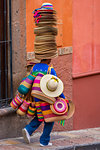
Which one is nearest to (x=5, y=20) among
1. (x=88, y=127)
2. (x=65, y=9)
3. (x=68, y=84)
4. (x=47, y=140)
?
(x=65, y=9)

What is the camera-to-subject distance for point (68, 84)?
7.50 m

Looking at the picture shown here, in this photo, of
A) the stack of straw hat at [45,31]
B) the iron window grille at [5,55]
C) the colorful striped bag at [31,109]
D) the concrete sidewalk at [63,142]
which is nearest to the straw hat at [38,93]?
the colorful striped bag at [31,109]

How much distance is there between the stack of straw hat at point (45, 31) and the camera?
5.86 meters

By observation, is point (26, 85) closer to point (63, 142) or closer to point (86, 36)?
point (63, 142)

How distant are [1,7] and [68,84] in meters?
1.88

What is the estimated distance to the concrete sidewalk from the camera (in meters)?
6.00

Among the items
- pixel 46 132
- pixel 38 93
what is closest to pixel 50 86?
pixel 38 93

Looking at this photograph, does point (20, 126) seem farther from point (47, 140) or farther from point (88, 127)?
point (88, 127)

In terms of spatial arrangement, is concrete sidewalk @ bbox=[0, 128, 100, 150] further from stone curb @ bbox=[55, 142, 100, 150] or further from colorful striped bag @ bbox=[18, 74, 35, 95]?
colorful striped bag @ bbox=[18, 74, 35, 95]

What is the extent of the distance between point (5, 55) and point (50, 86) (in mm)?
1493

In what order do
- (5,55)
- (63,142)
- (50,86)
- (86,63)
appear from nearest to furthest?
(50,86) < (63,142) < (5,55) < (86,63)

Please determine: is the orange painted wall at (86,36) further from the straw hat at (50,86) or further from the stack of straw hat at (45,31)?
the straw hat at (50,86)

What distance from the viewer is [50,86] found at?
5.69 m

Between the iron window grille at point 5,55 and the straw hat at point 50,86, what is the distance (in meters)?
1.27
